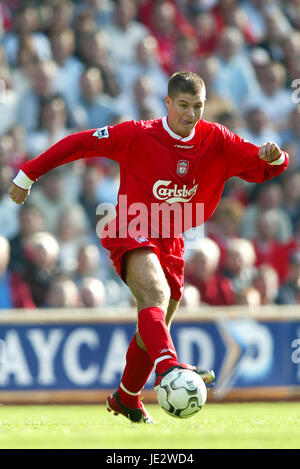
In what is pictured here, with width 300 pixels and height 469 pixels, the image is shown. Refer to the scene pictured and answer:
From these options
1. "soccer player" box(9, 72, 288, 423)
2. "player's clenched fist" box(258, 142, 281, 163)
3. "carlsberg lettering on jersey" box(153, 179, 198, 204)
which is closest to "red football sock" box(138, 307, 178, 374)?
"soccer player" box(9, 72, 288, 423)

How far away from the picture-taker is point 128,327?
32.5 feet

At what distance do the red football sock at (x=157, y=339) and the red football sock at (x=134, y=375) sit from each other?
1.96 feet

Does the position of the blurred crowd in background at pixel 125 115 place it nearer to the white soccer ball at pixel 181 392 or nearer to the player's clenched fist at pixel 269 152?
the player's clenched fist at pixel 269 152

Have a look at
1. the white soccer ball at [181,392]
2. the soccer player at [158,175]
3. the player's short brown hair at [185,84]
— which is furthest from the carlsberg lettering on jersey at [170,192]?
the white soccer ball at [181,392]

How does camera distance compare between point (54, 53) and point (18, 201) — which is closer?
point (18, 201)

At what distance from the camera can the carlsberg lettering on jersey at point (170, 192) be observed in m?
6.08

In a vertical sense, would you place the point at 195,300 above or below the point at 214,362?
above

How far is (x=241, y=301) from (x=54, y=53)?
424 centimetres

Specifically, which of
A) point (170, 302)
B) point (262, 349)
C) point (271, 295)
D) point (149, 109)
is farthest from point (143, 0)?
point (170, 302)

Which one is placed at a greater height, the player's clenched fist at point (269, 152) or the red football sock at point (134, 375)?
the player's clenched fist at point (269, 152)

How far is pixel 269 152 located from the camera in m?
6.11

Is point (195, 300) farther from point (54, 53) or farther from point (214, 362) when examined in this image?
point (54, 53)

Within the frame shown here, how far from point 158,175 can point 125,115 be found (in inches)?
242

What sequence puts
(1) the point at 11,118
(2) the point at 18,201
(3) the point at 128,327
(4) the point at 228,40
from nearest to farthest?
(2) the point at 18,201, (3) the point at 128,327, (1) the point at 11,118, (4) the point at 228,40
